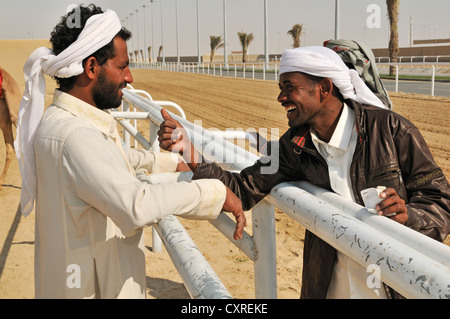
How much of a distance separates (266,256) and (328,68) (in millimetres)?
919

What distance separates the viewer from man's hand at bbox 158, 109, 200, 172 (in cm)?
227

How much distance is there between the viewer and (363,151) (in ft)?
6.72

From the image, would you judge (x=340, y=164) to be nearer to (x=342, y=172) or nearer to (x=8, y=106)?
(x=342, y=172)

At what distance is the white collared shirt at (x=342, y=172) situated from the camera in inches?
76.8

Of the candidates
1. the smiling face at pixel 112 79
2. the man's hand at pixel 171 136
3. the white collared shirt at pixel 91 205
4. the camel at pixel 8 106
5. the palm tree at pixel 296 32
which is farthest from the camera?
the palm tree at pixel 296 32

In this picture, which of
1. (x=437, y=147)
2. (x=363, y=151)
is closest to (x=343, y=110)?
(x=363, y=151)

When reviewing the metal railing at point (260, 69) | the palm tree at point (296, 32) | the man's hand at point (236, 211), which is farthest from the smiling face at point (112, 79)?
the palm tree at point (296, 32)

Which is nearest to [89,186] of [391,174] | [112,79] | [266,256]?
[112,79]

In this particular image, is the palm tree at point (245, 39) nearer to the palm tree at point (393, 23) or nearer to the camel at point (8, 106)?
the palm tree at point (393, 23)

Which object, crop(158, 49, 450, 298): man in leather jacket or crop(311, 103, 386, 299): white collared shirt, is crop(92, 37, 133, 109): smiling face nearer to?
crop(158, 49, 450, 298): man in leather jacket

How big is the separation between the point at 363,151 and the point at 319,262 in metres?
0.48

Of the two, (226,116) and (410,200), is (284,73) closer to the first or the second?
(410,200)

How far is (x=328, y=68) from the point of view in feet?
7.42

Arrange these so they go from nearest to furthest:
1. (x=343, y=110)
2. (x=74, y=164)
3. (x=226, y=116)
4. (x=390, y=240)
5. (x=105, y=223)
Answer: (x=390, y=240) → (x=74, y=164) → (x=105, y=223) → (x=343, y=110) → (x=226, y=116)
